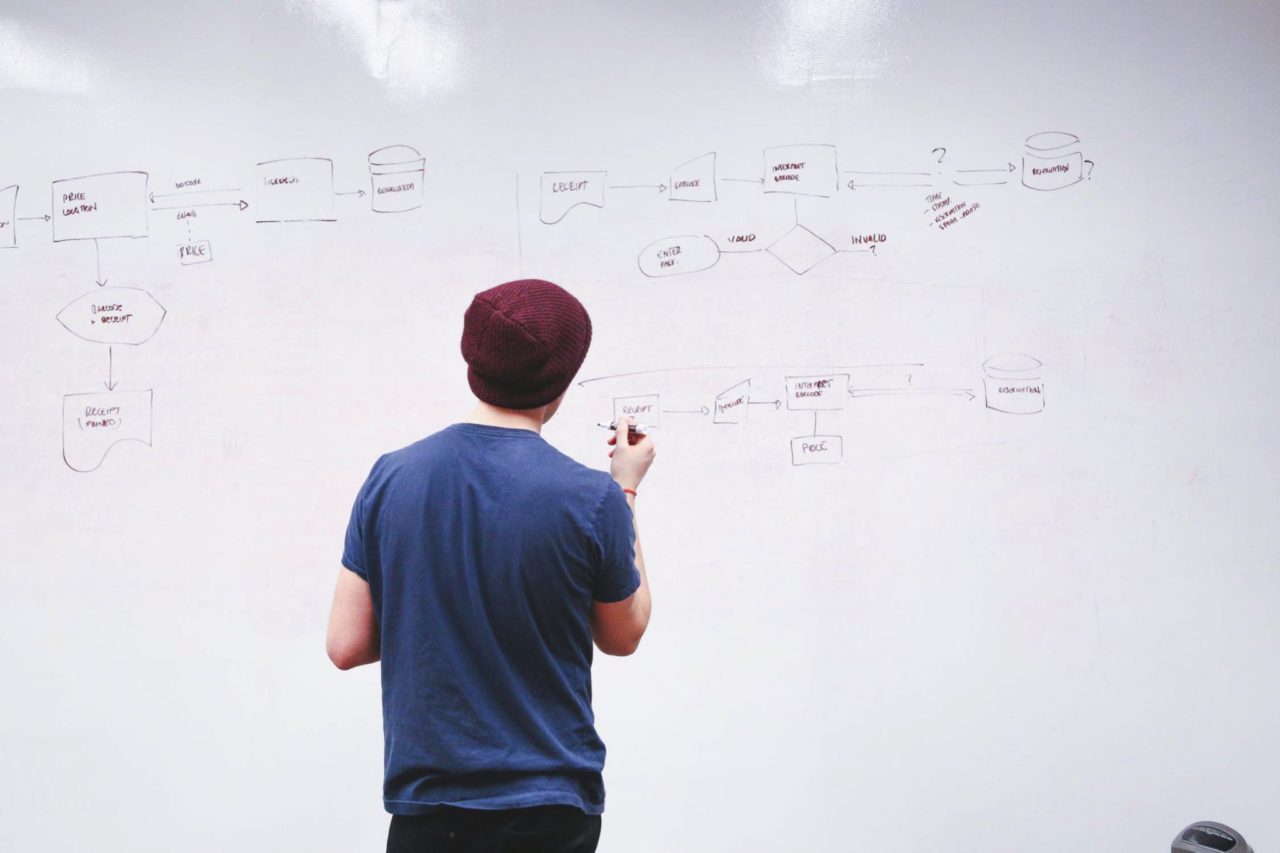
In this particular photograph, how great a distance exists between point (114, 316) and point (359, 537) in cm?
126

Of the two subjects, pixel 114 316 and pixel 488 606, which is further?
pixel 114 316

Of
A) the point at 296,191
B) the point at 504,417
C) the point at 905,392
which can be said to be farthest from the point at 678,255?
the point at 504,417

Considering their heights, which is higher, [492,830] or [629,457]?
[629,457]

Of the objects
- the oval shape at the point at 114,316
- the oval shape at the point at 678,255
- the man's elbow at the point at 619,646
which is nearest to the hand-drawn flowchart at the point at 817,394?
the oval shape at the point at 678,255

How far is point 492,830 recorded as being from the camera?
1019 mm

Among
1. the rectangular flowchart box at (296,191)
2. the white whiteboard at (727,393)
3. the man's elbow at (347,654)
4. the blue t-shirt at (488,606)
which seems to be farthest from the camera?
the rectangular flowchart box at (296,191)

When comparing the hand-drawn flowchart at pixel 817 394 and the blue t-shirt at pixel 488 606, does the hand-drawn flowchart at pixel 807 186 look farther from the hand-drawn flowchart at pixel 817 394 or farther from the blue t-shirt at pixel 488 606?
the blue t-shirt at pixel 488 606

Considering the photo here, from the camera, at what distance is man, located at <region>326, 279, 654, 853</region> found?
1013 mm

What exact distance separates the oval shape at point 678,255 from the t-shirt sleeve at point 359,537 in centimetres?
99

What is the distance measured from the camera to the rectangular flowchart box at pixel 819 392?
1.91 meters

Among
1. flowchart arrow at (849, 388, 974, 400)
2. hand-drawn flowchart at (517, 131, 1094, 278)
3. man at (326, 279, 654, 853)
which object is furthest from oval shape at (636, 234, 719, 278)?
man at (326, 279, 654, 853)

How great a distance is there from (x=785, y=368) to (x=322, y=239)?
0.99 metres

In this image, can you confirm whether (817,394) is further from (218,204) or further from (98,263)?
(98,263)

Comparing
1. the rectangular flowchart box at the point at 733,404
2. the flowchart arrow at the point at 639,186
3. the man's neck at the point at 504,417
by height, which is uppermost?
the flowchart arrow at the point at 639,186
